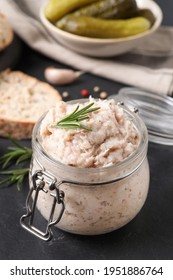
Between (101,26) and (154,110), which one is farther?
(101,26)

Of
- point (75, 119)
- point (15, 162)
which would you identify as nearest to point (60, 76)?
point (15, 162)

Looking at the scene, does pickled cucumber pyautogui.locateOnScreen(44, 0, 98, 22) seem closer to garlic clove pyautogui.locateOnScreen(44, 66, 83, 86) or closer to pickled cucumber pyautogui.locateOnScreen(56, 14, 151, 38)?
pickled cucumber pyautogui.locateOnScreen(56, 14, 151, 38)

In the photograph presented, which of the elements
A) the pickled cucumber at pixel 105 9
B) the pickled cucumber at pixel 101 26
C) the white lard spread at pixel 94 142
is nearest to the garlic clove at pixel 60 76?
the pickled cucumber at pixel 101 26

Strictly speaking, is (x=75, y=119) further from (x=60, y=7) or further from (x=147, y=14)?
(x=147, y=14)

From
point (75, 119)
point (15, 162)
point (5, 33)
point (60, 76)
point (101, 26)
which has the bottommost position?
point (15, 162)

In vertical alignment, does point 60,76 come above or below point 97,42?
below

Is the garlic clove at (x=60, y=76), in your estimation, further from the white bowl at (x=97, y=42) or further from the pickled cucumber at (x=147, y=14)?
the pickled cucumber at (x=147, y=14)

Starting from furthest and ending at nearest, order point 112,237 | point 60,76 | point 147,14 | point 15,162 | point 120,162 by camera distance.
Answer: point 147,14, point 60,76, point 15,162, point 112,237, point 120,162

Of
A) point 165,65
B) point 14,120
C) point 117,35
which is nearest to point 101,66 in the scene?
point 117,35
